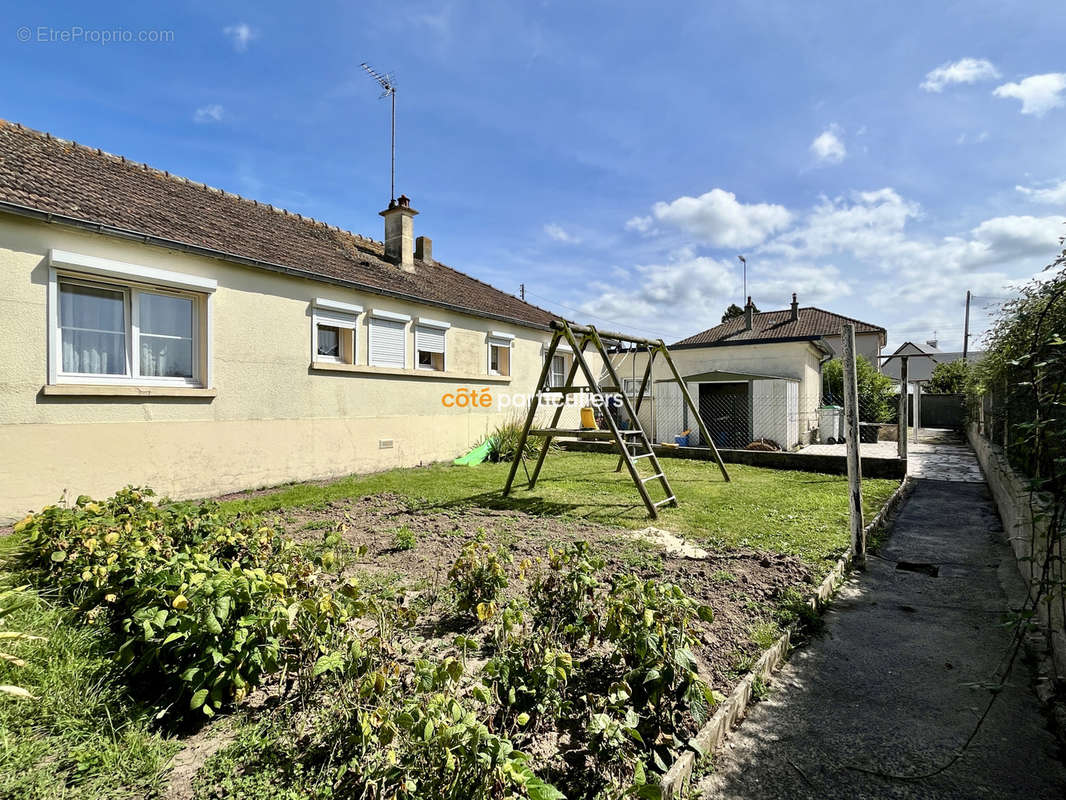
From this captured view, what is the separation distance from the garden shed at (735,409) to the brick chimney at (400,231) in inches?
326

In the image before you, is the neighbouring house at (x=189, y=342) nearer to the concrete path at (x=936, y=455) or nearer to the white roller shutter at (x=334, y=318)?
the white roller shutter at (x=334, y=318)

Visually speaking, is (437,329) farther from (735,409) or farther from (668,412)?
(735,409)

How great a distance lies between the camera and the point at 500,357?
14359 millimetres

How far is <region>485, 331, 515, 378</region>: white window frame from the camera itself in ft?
44.6

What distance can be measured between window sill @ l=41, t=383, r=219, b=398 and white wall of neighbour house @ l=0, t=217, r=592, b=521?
0.17ft

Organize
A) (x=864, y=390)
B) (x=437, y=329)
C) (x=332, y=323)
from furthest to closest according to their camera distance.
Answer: (x=864, y=390) < (x=437, y=329) < (x=332, y=323)

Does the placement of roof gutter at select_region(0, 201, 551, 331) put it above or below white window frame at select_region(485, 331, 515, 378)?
above

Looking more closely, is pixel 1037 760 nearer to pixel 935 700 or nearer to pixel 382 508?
pixel 935 700

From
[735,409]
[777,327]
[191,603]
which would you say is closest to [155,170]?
[191,603]

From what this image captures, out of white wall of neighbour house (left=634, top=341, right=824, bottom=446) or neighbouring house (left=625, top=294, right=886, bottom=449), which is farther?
white wall of neighbour house (left=634, top=341, right=824, bottom=446)

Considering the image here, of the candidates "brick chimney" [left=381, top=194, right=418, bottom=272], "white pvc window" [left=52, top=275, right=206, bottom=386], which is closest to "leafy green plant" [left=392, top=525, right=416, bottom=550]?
"white pvc window" [left=52, top=275, right=206, bottom=386]

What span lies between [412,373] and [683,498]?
21.9 feet

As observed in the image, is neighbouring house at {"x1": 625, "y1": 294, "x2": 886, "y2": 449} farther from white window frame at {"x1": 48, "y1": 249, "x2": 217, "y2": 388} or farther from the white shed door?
white window frame at {"x1": 48, "y1": 249, "x2": 217, "y2": 388}

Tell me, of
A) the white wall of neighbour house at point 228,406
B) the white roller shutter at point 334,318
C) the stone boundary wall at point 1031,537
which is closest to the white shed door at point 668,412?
the white wall of neighbour house at point 228,406
